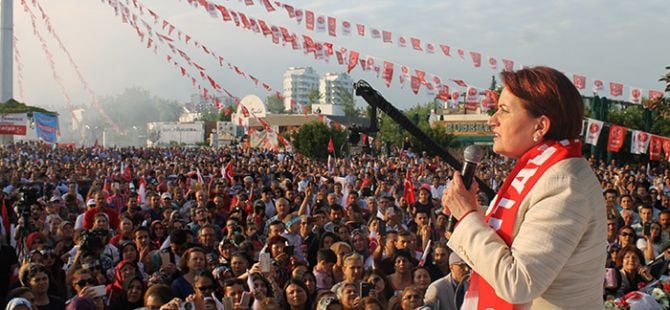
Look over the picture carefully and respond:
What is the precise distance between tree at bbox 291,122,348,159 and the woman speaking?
3733 cm

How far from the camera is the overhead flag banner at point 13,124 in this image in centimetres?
3612

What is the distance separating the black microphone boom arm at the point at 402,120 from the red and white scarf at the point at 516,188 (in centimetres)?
66

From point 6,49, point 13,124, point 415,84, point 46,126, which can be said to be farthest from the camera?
point 6,49

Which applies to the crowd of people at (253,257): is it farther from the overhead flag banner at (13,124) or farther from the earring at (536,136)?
the overhead flag banner at (13,124)

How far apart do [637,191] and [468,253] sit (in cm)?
1194

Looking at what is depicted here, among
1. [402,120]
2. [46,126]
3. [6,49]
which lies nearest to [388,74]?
[402,120]

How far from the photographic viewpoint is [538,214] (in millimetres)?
1829

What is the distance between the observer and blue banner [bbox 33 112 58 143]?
118 feet

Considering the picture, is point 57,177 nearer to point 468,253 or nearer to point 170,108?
point 468,253

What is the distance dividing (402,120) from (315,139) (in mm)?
A: 37123

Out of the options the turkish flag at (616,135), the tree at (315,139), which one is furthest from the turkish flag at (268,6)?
the tree at (315,139)

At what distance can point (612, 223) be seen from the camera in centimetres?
855

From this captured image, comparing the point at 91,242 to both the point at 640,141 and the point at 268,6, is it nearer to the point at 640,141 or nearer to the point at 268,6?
the point at 268,6

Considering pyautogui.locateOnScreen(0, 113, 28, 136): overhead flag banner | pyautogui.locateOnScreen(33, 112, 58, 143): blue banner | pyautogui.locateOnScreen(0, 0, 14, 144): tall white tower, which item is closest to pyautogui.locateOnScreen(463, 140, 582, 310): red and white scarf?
pyautogui.locateOnScreen(33, 112, 58, 143): blue banner
